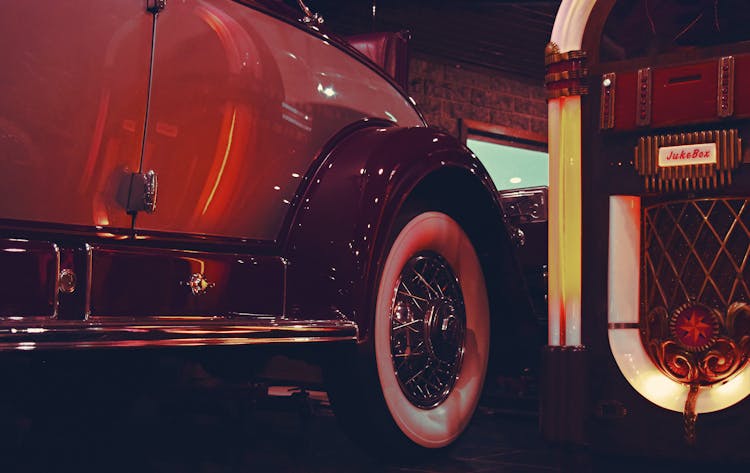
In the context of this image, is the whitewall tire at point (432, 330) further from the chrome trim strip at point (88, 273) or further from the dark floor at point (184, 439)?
the chrome trim strip at point (88, 273)

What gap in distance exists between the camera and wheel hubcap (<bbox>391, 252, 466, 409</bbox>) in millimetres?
2518

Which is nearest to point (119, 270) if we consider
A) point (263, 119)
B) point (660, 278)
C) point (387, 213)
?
point (263, 119)

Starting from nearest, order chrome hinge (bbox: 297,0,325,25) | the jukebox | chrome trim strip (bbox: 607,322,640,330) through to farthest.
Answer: the jukebox
chrome trim strip (bbox: 607,322,640,330)
chrome hinge (bbox: 297,0,325,25)

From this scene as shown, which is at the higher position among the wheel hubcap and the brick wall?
the brick wall

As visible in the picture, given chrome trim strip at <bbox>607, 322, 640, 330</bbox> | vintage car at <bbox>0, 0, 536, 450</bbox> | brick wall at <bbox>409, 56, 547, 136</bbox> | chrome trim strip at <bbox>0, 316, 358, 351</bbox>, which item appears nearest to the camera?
chrome trim strip at <bbox>0, 316, 358, 351</bbox>

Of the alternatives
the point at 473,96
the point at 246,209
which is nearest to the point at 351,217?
the point at 246,209

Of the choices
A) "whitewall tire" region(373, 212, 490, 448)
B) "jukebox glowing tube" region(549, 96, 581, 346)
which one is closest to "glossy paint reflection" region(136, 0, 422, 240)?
"whitewall tire" region(373, 212, 490, 448)

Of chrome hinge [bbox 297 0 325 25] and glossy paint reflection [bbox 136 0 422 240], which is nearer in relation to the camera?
glossy paint reflection [bbox 136 0 422 240]

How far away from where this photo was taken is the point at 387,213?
7.75 feet

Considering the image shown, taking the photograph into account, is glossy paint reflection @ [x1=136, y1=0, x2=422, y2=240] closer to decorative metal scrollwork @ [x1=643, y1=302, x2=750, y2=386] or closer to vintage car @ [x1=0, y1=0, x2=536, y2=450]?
vintage car @ [x1=0, y1=0, x2=536, y2=450]

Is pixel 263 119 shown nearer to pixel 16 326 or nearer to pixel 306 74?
pixel 306 74

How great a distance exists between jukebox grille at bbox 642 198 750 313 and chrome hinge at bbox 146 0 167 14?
1.25 m

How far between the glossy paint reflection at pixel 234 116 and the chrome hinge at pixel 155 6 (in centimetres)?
2

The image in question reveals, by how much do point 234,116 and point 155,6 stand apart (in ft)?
1.06
